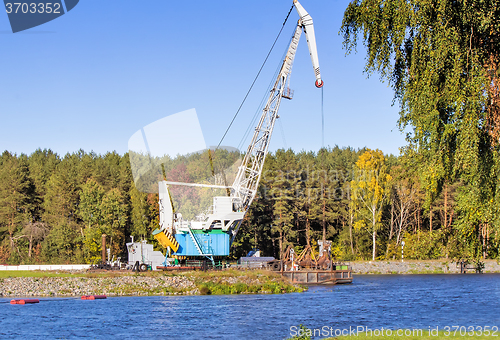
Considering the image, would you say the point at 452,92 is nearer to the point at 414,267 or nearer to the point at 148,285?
the point at 148,285

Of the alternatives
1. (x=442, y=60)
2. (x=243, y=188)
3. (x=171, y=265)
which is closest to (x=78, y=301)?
(x=171, y=265)

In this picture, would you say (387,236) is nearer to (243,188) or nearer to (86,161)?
(243,188)

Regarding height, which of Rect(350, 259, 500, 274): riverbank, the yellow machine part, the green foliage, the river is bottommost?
Rect(350, 259, 500, 274): riverbank

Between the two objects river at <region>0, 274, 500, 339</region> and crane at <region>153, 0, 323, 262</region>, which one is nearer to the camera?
river at <region>0, 274, 500, 339</region>

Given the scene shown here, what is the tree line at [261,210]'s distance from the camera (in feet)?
189

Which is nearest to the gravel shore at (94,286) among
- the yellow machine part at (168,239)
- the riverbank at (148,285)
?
the riverbank at (148,285)

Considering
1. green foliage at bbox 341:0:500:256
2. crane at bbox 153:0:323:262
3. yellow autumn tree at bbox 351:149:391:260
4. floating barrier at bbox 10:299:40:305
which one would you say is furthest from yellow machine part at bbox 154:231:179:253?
green foliage at bbox 341:0:500:256

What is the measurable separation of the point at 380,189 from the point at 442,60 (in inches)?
1809

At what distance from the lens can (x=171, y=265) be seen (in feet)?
136

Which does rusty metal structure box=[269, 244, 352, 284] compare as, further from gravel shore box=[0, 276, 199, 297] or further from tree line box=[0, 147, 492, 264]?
tree line box=[0, 147, 492, 264]

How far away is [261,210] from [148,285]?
31.7m

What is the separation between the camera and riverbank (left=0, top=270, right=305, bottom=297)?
3159cm

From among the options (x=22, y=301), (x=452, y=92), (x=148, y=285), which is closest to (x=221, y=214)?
(x=148, y=285)

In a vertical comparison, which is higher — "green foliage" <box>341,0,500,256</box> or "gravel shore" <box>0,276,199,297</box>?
"green foliage" <box>341,0,500,256</box>
